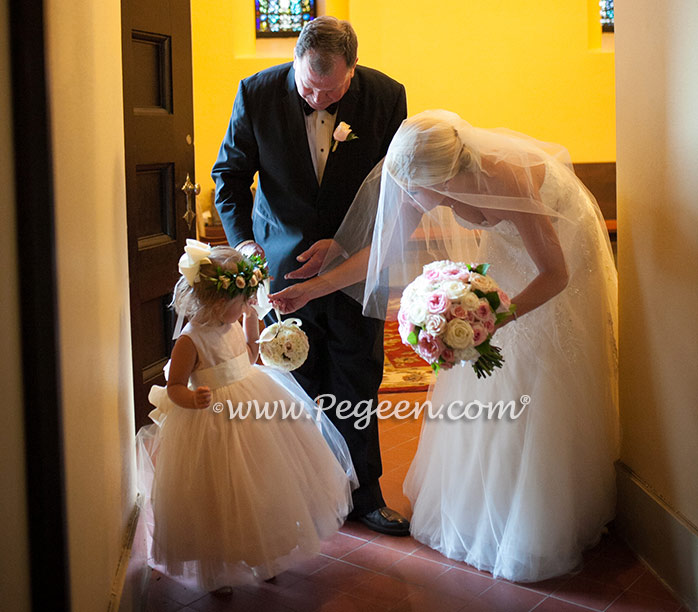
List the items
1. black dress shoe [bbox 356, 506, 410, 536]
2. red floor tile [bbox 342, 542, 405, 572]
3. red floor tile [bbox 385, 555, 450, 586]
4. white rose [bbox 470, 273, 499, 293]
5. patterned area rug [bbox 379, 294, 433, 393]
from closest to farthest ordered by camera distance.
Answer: white rose [bbox 470, 273, 499, 293]
red floor tile [bbox 385, 555, 450, 586]
red floor tile [bbox 342, 542, 405, 572]
black dress shoe [bbox 356, 506, 410, 536]
patterned area rug [bbox 379, 294, 433, 393]

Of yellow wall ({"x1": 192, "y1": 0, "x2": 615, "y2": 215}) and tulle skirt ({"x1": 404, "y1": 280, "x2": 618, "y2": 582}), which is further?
yellow wall ({"x1": 192, "y1": 0, "x2": 615, "y2": 215})

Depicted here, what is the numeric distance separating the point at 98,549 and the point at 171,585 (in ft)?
3.49

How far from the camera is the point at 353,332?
11.5ft

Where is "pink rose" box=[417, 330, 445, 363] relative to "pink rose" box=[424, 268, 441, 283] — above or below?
below

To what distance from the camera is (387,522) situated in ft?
11.6

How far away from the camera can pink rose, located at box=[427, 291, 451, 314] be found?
106 inches

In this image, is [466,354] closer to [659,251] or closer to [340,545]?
[659,251]

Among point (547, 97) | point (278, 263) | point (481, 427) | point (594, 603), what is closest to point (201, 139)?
point (547, 97)

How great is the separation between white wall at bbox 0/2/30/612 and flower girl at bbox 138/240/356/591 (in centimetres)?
140

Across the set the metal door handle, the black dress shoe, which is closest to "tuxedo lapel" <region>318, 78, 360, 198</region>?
the metal door handle

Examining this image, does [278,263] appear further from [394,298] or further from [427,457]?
[427,457]

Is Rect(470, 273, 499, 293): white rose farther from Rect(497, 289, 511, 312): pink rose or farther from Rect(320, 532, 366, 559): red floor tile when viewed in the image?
Rect(320, 532, 366, 559): red floor tile

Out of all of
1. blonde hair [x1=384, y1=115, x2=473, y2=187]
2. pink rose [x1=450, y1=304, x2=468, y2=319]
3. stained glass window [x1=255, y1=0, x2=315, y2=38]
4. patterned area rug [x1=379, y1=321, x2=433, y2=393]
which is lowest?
patterned area rug [x1=379, y1=321, x2=433, y2=393]

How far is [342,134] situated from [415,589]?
1706 millimetres
